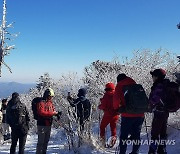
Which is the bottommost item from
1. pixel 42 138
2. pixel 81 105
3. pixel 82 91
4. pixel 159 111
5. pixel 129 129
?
pixel 42 138

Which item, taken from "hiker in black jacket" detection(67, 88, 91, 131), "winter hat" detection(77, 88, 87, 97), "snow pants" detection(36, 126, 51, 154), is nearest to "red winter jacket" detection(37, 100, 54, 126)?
"snow pants" detection(36, 126, 51, 154)

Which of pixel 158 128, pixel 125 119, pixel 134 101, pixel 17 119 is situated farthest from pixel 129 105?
pixel 17 119

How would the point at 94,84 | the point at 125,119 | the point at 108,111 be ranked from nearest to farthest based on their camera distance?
the point at 125,119 → the point at 108,111 → the point at 94,84

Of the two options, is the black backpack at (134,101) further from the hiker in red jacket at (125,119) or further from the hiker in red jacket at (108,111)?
the hiker in red jacket at (108,111)

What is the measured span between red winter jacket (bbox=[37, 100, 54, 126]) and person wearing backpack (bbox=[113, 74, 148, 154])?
6.81ft

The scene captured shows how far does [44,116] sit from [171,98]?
10.3 feet

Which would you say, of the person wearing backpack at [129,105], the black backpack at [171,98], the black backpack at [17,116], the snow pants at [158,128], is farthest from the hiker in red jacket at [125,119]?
the black backpack at [17,116]

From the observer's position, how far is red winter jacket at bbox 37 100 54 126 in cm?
781

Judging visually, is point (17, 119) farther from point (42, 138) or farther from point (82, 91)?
point (82, 91)

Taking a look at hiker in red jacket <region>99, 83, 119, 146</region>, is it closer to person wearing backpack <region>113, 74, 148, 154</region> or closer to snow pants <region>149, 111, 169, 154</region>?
person wearing backpack <region>113, 74, 148, 154</region>

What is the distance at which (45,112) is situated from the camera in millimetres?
7875

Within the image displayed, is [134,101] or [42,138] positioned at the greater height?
[134,101]

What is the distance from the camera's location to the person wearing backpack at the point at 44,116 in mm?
7834

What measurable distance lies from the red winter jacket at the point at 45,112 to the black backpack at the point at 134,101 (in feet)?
7.34
